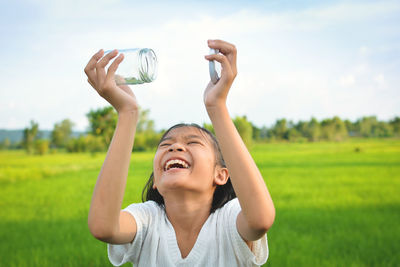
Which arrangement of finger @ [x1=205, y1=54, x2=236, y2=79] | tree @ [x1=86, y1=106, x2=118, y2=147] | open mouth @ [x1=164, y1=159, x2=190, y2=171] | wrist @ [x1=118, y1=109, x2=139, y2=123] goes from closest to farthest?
finger @ [x1=205, y1=54, x2=236, y2=79], wrist @ [x1=118, y1=109, x2=139, y2=123], open mouth @ [x1=164, y1=159, x2=190, y2=171], tree @ [x1=86, y1=106, x2=118, y2=147]

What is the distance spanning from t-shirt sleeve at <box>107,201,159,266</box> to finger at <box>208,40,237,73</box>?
89 centimetres

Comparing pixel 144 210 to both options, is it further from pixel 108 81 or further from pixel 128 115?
pixel 108 81

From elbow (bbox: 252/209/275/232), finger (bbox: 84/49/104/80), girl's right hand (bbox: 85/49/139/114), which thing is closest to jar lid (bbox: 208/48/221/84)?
girl's right hand (bbox: 85/49/139/114)

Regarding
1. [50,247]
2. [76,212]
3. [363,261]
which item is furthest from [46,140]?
[363,261]

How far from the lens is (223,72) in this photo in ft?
4.73

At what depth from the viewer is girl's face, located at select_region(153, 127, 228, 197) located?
1717 mm

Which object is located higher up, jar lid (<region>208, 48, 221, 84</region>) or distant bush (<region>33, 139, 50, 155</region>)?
jar lid (<region>208, 48, 221, 84</region>)

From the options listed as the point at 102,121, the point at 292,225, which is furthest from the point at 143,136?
the point at 292,225

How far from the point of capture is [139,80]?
192 centimetres

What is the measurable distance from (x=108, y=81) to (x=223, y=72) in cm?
47

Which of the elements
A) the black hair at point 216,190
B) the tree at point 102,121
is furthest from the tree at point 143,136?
the black hair at point 216,190

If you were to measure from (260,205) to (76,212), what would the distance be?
710cm

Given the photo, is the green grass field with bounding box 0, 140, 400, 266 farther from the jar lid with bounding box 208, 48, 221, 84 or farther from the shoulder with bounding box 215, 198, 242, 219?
the jar lid with bounding box 208, 48, 221, 84

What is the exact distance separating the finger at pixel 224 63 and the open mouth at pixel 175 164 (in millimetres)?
537
